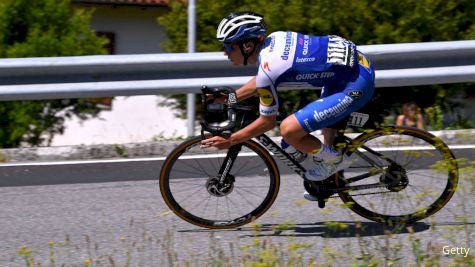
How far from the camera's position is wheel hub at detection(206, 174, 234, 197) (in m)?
7.09

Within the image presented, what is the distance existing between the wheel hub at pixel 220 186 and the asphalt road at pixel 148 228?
29cm

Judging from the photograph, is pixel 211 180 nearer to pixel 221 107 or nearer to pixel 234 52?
pixel 221 107

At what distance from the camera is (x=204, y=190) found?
724 centimetres

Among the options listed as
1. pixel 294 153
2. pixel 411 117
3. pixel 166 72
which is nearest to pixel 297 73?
pixel 294 153

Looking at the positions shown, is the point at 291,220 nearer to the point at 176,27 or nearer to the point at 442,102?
the point at 442,102

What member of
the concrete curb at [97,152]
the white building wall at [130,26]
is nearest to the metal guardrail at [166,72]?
the concrete curb at [97,152]

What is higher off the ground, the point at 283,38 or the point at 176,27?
the point at 176,27

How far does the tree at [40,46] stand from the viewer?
10570 millimetres

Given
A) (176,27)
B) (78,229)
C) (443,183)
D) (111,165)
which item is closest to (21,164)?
(111,165)

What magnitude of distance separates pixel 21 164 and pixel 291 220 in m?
3.21

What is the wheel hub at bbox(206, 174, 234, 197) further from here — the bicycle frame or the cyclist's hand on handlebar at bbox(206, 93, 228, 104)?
the cyclist's hand on handlebar at bbox(206, 93, 228, 104)

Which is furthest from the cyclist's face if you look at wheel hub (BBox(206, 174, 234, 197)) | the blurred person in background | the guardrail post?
the blurred person in background

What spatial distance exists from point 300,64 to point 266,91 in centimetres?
29

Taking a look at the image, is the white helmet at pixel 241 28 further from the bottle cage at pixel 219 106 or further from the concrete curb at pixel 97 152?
the concrete curb at pixel 97 152
